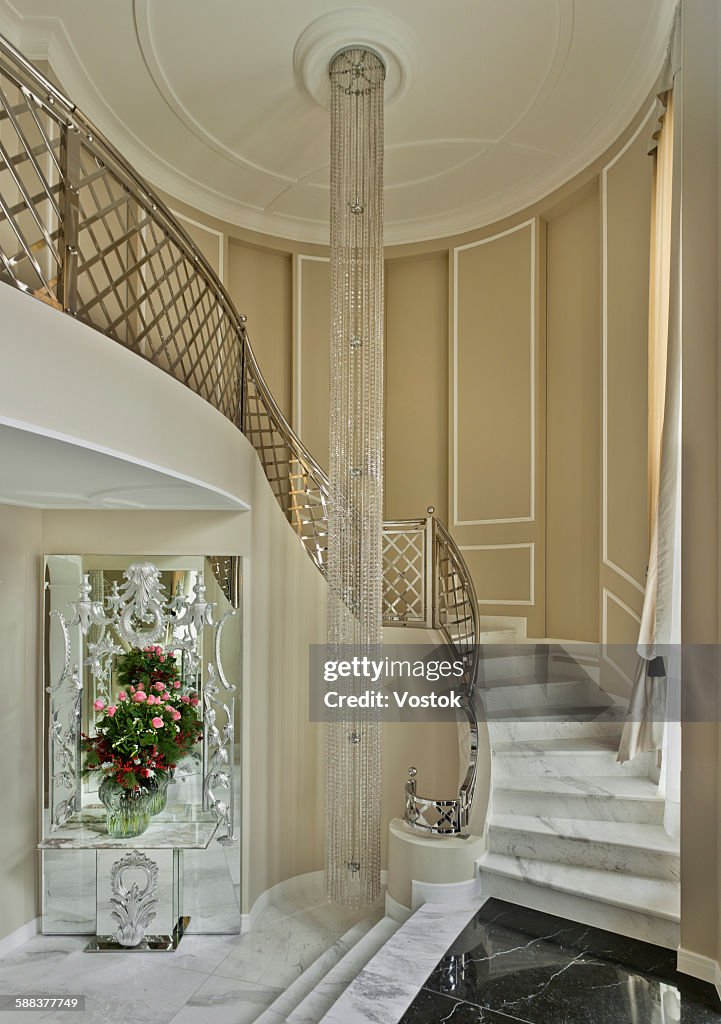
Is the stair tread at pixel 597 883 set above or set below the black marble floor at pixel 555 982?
above

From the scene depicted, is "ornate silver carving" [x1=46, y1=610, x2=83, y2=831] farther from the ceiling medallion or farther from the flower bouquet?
the ceiling medallion

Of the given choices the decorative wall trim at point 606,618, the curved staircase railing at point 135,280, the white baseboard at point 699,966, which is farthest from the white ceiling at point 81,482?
the white baseboard at point 699,966

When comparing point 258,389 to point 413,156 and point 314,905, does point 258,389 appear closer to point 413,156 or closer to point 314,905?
point 413,156

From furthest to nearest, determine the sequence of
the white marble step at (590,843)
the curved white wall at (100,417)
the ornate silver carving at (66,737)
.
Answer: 1. the ornate silver carving at (66,737)
2. the white marble step at (590,843)
3. the curved white wall at (100,417)

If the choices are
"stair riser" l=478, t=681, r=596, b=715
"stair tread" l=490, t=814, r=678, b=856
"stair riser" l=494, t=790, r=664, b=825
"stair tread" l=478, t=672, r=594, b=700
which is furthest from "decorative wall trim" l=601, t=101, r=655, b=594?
"stair tread" l=490, t=814, r=678, b=856

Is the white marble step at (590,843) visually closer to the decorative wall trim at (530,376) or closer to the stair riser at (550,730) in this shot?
the stair riser at (550,730)

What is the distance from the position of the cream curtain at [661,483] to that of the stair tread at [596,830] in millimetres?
363

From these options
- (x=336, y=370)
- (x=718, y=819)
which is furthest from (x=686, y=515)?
(x=336, y=370)

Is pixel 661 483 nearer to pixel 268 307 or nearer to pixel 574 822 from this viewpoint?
pixel 574 822

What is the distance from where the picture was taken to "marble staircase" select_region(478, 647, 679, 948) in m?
3.51

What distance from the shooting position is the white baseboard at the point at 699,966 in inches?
115

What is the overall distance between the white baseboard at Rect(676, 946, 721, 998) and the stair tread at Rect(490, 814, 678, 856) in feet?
1.77

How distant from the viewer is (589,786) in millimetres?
4059

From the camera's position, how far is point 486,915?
370cm
